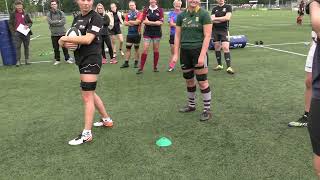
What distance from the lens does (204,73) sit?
617cm

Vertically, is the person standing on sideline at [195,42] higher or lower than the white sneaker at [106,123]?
higher

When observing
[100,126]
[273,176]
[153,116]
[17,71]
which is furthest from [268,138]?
[17,71]

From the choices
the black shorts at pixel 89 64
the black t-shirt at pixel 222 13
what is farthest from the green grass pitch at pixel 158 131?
the black t-shirt at pixel 222 13

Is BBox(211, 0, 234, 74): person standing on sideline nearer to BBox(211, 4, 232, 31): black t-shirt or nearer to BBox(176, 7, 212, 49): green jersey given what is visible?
BBox(211, 4, 232, 31): black t-shirt

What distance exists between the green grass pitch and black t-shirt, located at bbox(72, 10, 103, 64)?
4.08 feet

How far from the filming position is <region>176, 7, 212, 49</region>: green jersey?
600cm

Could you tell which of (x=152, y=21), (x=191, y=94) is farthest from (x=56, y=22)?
(x=191, y=94)

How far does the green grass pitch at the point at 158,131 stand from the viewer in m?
4.48

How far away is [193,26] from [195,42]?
26 cm

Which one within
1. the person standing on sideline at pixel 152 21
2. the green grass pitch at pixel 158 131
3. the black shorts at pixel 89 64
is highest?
the person standing on sideline at pixel 152 21

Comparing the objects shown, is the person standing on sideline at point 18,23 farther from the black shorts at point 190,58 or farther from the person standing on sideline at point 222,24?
the black shorts at point 190,58

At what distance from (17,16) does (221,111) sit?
868 cm

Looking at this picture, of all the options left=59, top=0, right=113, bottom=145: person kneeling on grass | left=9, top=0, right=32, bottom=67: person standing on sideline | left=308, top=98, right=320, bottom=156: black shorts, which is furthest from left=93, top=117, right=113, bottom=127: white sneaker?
left=9, top=0, right=32, bottom=67: person standing on sideline

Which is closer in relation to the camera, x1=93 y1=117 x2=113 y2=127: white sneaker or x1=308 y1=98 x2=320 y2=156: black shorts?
x1=308 y1=98 x2=320 y2=156: black shorts
